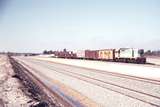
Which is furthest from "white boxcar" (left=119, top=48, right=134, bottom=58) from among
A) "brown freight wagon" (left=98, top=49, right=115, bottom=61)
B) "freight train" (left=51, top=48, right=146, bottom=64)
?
"brown freight wagon" (left=98, top=49, right=115, bottom=61)

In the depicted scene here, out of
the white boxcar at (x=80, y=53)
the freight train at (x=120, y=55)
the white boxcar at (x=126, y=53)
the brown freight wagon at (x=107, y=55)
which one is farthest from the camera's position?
the white boxcar at (x=80, y=53)

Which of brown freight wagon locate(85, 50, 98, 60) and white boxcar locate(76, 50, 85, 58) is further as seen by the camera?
white boxcar locate(76, 50, 85, 58)

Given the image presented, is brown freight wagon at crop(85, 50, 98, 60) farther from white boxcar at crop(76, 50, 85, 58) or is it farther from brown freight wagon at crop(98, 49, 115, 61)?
white boxcar at crop(76, 50, 85, 58)

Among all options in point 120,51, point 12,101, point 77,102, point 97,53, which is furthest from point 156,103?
point 97,53

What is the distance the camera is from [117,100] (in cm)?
1365

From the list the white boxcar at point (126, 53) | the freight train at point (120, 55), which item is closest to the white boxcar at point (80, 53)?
the freight train at point (120, 55)

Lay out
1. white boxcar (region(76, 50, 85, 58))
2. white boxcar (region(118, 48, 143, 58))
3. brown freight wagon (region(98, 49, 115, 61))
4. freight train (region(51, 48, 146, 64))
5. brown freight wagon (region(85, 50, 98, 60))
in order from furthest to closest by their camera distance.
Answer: white boxcar (region(76, 50, 85, 58)) < brown freight wagon (region(85, 50, 98, 60)) < brown freight wagon (region(98, 49, 115, 61)) < white boxcar (region(118, 48, 143, 58)) < freight train (region(51, 48, 146, 64))

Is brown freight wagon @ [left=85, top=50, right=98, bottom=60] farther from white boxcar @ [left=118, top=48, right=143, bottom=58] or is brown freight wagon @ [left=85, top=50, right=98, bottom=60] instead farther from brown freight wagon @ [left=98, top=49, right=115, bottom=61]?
white boxcar @ [left=118, top=48, right=143, bottom=58]

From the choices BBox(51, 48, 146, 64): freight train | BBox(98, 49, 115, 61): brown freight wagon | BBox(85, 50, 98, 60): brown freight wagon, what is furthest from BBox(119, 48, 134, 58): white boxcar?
BBox(85, 50, 98, 60): brown freight wagon

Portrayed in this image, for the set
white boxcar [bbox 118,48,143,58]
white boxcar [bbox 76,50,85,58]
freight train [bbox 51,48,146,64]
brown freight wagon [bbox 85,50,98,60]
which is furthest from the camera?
white boxcar [bbox 76,50,85,58]

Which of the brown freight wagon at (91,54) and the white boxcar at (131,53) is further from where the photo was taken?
A: the brown freight wagon at (91,54)

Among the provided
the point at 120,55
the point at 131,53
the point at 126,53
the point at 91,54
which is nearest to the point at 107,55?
the point at 120,55

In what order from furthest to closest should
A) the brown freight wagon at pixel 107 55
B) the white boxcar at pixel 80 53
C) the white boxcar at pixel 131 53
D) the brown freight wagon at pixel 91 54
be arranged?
the white boxcar at pixel 80 53 < the brown freight wagon at pixel 91 54 < the brown freight wagon at pixel 107 55 < the white boxcar at pixel 131 53

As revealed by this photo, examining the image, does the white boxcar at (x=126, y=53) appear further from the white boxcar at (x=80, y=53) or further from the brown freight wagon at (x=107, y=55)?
the white boxcar at (x=80, y=53)
